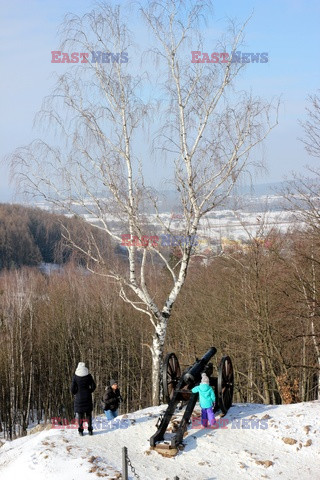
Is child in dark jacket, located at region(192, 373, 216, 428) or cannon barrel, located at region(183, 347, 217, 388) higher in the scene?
cannon barrel, located at region(183, 347, 217, 388)

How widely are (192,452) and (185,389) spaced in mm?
1206

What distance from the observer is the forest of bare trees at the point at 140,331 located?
713 inches

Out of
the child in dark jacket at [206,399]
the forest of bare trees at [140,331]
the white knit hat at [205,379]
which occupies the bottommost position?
the forest of bare trees at [140,331]

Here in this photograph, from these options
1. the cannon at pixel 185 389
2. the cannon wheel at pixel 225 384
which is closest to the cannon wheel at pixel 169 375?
the cannon at pixel 185 389

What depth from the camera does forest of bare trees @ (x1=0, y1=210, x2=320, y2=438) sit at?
18.1 meters

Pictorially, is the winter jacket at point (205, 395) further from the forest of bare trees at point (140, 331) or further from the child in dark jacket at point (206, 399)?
the forest of bare trees at point (140, 331)

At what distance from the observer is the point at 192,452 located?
8.47 m

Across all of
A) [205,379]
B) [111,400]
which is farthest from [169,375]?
[111,400]

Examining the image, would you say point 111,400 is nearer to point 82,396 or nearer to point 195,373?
point 82,396

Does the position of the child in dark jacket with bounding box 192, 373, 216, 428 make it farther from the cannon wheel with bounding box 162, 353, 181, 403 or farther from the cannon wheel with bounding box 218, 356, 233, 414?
the cannon wheel with bounding box 162, 353, 181, 403

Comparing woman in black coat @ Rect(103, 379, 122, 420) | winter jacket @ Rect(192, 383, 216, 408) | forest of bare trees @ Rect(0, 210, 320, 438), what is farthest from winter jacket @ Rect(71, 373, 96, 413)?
forest of bare trees @ Rect(0, 210, 320, 438)

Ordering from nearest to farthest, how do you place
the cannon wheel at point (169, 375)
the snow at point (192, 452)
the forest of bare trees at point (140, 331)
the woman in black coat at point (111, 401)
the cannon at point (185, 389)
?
the snow at point (192, 452)
the cannon at point (185, 389)
the cannon wheel at point (169, 375)
the woman in black coat at point (111, 401)
the forest of bare trees at point (140, 331)

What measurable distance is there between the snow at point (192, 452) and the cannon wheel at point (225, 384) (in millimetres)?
299

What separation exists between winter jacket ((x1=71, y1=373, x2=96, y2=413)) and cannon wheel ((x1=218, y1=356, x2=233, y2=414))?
8.03 feet
